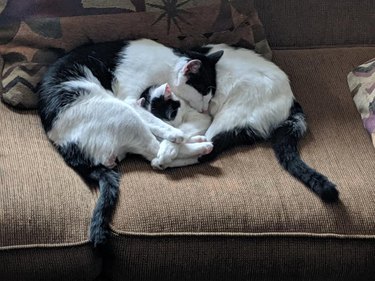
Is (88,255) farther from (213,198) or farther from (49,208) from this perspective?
(213,198)

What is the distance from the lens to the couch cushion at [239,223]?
64.1 inches

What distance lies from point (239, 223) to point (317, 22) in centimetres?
105

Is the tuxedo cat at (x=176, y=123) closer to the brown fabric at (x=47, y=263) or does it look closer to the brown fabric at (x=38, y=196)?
the brown fabric at (x=38, y=196)

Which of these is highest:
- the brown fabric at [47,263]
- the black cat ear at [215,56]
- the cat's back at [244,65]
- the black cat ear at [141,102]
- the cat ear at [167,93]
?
the black cat ear at [215,56]

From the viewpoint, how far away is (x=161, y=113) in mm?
1993

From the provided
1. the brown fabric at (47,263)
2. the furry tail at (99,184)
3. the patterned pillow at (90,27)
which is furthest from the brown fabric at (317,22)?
the brown fabric at (47,263)

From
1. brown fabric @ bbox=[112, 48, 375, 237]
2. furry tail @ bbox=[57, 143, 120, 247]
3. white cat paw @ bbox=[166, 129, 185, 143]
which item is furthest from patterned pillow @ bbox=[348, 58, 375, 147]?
furry tail @ bbox=[57, 143, 120, 247]

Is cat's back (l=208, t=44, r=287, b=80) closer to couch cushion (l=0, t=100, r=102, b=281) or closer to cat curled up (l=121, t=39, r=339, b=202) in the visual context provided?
cat curled up (l=121, t=39, r=339, b=202)

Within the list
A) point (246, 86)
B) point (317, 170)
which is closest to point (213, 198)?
point (317, 170)

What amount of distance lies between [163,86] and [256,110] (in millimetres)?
304

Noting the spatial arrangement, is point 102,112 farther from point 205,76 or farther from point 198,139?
point 205,76

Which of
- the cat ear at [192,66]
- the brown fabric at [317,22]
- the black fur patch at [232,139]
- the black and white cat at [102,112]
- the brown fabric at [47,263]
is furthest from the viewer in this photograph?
the brown fabric at [317,22]

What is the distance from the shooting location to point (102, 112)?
185 cm

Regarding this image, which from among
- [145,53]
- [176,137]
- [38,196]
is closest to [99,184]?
[38,196]
